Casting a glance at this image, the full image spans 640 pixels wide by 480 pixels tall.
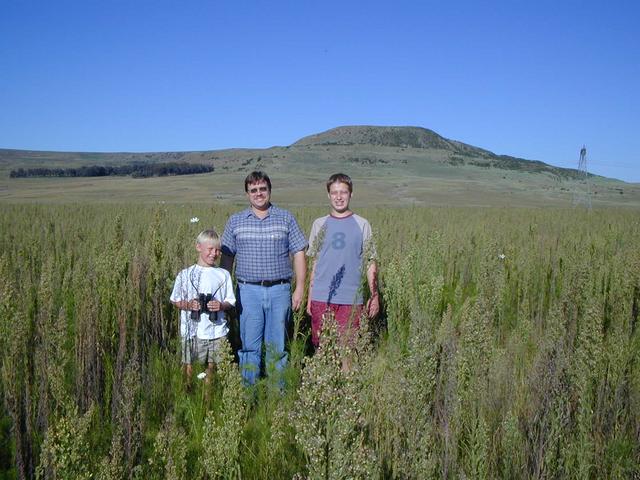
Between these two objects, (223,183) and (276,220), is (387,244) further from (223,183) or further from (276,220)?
(223,183)

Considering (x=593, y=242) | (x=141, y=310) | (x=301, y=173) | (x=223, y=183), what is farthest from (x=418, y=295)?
(x=301, y=173)

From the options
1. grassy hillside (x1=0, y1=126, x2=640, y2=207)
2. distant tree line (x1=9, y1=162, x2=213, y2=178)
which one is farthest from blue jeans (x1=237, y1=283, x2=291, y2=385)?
distant tree line (x1=9, y1=162, x2=213, y2=178)

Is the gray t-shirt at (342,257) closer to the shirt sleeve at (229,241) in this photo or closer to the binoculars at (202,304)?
the shirt sleeve at (229,241)

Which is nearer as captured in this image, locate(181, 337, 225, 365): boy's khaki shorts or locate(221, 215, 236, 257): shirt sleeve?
locate(181, 337, 225, 365): boy's khaki shorts

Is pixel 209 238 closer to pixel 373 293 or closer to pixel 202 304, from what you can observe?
pixel 202 304

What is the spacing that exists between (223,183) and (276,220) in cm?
3480

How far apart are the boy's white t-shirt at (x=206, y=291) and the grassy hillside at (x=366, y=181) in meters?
20.3

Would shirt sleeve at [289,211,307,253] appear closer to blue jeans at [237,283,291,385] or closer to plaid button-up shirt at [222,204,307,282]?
plaid button-up shirt at [222,204,307,282]

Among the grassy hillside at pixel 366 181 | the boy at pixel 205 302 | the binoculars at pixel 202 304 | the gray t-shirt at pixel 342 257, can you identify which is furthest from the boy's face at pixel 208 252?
the grassy hillside at pixel 366 181

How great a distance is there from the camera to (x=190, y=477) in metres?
2.35

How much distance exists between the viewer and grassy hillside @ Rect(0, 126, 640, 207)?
29.7 m

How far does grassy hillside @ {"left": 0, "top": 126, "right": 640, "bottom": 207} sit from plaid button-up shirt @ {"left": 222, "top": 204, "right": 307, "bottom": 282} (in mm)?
20182

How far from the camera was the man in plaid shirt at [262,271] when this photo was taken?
11.8 feet

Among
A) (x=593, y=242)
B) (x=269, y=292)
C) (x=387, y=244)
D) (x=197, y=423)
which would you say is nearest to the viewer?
(x=197, y=423)
